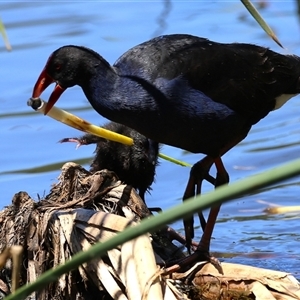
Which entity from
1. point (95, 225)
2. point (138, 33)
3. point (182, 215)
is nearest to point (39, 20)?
point (138, 33)

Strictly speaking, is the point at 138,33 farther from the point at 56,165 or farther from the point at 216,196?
the point at 216,196

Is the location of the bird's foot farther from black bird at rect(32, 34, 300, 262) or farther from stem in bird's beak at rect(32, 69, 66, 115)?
stem in bird's beak at rect(32, 69, 66, 115)

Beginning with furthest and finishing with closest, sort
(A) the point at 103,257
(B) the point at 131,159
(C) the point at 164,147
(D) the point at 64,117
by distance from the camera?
(C) the point at 164,147 → (B) the point at 131,159 → (D) the point at 64,117 → (A) the point at 103,257

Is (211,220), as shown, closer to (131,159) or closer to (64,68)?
(131,159)

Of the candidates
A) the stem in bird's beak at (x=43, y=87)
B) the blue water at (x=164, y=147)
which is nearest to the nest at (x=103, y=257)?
the stem in bird's beak at (x=43, y=87)

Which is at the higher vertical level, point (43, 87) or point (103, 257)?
point (43, 87)

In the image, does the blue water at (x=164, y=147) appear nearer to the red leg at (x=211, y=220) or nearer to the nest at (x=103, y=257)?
the red leg at (x=211, y=220)

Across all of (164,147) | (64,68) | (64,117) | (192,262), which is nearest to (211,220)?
(192,262)

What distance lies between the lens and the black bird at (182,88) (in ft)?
13.6

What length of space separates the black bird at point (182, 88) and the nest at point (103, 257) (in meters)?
0.29

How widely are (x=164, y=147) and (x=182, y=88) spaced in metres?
2.41

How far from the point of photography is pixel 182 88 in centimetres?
424

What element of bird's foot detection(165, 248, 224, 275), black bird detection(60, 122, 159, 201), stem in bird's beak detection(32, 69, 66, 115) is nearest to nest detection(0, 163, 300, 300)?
bird's foot detection(165, 248, 224, 275)

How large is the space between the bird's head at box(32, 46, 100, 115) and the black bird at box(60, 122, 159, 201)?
807 mm
